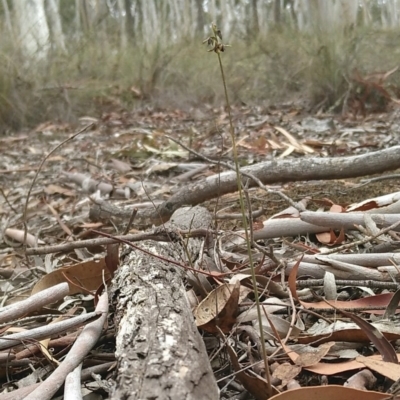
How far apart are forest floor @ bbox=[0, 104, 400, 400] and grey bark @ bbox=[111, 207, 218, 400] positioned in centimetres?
11

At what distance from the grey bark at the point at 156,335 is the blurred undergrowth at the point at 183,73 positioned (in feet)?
13.4

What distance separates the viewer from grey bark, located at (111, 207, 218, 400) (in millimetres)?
689

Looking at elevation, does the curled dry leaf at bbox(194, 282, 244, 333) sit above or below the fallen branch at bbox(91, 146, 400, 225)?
above

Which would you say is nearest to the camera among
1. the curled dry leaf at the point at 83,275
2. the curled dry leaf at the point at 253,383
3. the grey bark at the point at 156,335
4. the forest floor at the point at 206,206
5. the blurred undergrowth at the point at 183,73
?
the grey bark at the point at 156,335

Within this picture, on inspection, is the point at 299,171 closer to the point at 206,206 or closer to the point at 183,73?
the point at 206,206

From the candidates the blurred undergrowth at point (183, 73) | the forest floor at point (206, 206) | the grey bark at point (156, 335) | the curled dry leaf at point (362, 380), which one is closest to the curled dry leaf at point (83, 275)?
the forest floor at point (206, 206)

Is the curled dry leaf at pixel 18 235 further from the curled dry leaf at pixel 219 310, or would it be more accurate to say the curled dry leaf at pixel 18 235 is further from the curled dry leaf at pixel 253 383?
the curled dry leaf at pixel 253 383

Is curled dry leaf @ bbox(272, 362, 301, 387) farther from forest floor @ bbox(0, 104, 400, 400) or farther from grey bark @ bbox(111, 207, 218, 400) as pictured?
grey bark @ bbox(111, 207, 218, 400)

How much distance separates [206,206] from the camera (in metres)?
2.12

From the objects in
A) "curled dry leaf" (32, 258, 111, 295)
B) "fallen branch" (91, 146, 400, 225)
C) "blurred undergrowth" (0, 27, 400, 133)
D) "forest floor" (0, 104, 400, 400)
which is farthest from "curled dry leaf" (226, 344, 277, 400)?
"blurred undergrowth" (0, 27, 400, 133)

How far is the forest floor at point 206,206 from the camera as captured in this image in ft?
3.11

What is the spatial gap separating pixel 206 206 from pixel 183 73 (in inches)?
213

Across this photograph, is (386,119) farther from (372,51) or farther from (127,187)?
(127,187)

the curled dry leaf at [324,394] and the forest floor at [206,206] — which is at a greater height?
the curled dry leaf at [324,394]
